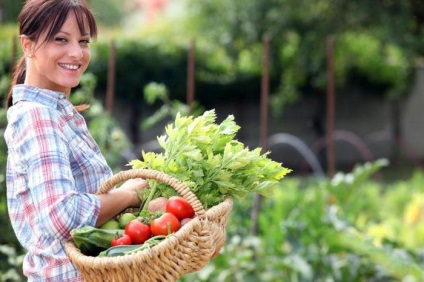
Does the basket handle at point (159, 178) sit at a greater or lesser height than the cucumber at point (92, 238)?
greater

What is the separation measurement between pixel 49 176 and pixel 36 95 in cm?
23

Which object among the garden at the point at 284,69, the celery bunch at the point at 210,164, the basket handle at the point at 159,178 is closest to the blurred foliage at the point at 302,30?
the garden at the point at 284,69

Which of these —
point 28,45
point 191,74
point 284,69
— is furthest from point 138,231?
point 284,69

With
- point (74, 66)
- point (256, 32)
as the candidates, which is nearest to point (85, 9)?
point (74, 66)

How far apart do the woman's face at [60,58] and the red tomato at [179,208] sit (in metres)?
0.36

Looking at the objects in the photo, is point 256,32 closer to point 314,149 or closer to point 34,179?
point 314,149

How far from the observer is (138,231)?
6.03 ft

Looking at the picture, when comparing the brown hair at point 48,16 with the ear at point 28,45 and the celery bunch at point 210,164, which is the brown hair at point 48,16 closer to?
the ear at point 28,45

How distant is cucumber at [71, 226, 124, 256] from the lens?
180cm

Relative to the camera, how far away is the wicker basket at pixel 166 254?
68.3 inches

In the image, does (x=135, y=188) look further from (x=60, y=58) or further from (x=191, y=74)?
(x=191, y=74)

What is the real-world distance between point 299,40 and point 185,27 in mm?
1946

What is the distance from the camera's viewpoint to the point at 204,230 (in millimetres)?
1821

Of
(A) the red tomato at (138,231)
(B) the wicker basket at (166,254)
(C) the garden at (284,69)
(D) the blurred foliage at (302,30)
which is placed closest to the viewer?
(B) the wicker basket at (166,254)
